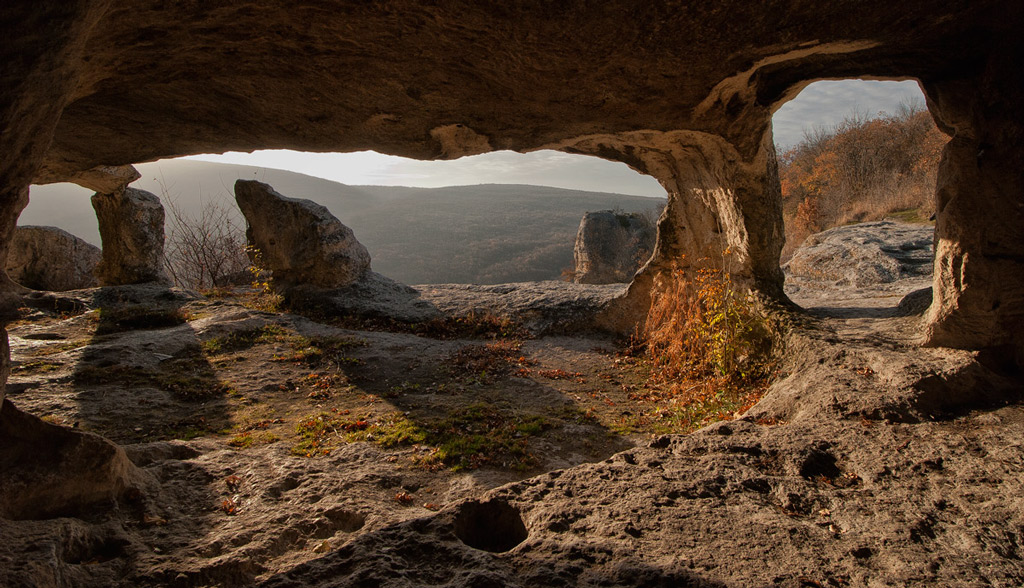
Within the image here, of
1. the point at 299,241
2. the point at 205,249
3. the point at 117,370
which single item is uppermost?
the point at 299,241

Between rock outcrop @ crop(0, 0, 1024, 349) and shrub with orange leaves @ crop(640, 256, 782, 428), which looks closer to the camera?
rock outcrop @ crop(0, 0, 1024, 349)

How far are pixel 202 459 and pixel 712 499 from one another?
355 cm

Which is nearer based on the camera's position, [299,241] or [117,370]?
[117,370]

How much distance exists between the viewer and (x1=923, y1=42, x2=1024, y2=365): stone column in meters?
3.98

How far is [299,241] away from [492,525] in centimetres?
969

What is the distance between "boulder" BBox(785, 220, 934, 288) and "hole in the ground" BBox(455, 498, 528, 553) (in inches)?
340

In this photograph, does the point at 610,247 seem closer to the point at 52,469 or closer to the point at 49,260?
the point at 49,260

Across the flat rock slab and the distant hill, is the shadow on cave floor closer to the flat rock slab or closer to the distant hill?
the flat rock slab

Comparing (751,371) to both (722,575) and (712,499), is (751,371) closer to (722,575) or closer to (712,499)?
(712,499)

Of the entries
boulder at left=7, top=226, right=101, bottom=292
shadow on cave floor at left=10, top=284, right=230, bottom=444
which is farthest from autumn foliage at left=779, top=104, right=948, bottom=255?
boulder at left=7, top=226, right=101, bottom=292

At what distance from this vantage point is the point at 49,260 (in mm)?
13078

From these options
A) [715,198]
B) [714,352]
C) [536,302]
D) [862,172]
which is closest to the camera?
[714,352]

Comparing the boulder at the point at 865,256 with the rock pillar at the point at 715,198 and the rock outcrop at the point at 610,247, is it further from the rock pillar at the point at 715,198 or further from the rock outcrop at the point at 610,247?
the rock outcrop at the point at 610,247

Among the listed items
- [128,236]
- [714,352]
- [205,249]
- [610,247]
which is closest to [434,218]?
[610,247]
